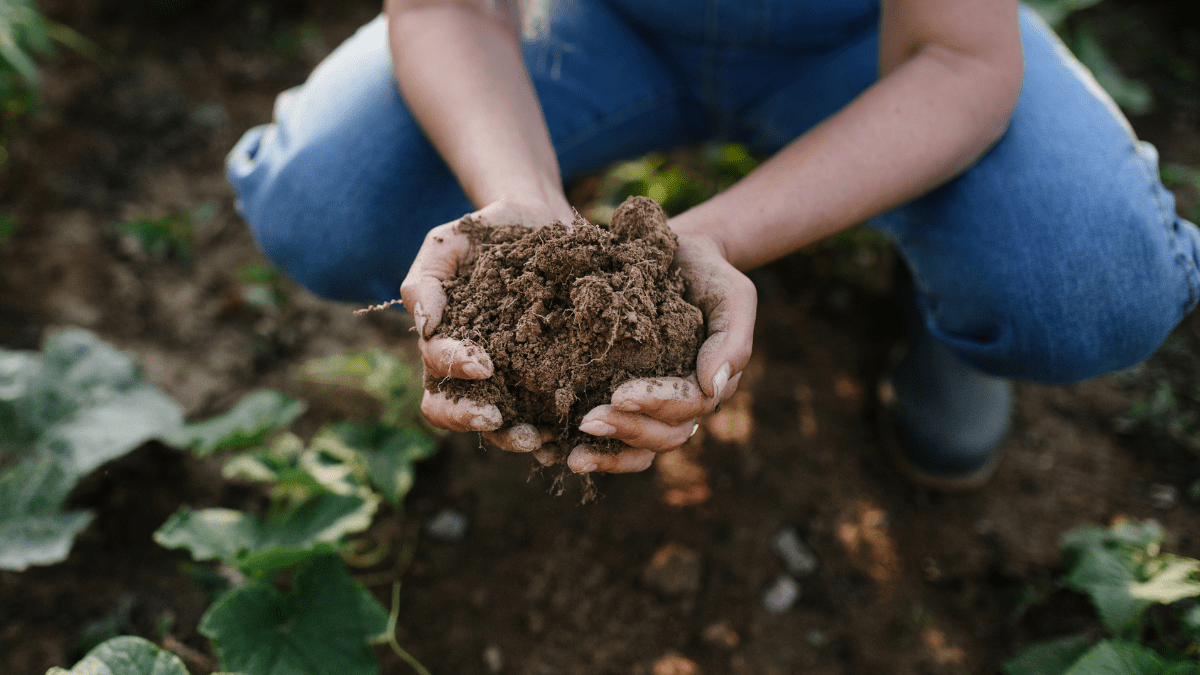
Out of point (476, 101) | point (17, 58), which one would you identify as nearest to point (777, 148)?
point (476, 101)

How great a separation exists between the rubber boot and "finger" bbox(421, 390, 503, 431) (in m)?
1.41

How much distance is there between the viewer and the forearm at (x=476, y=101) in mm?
1387

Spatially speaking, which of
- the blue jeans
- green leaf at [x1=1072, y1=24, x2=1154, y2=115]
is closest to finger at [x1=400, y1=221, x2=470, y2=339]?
the blue jeans

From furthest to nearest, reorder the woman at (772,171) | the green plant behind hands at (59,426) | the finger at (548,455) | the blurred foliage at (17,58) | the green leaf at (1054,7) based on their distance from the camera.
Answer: the green leaf at (1054,7) → the blurred foliage at (17,58) → the green plant behind hands at (59,426) → the woman at (772,171) → the finger at (548,455)

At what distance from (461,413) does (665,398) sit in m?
0.34

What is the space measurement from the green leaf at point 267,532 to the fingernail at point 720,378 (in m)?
0.87

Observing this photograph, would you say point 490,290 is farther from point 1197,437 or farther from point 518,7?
point 1197,437

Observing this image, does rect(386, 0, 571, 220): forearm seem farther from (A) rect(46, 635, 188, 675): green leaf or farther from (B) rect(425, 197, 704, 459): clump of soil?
(A) rect(46, 635, 188, 675): green leaf

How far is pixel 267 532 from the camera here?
1546mm

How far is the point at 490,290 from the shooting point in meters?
1.18

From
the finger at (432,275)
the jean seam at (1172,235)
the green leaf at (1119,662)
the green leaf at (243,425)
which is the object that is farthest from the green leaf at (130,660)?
the jean seam at (1172,235)

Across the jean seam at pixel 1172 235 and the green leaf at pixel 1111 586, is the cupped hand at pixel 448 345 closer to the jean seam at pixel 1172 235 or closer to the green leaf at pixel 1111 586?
the green leaf at pixel 1111 586

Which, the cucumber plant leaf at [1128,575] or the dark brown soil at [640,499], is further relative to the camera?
the dark brown soil at [640,499]

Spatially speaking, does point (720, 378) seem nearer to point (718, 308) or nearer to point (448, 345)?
point (718, 308)
